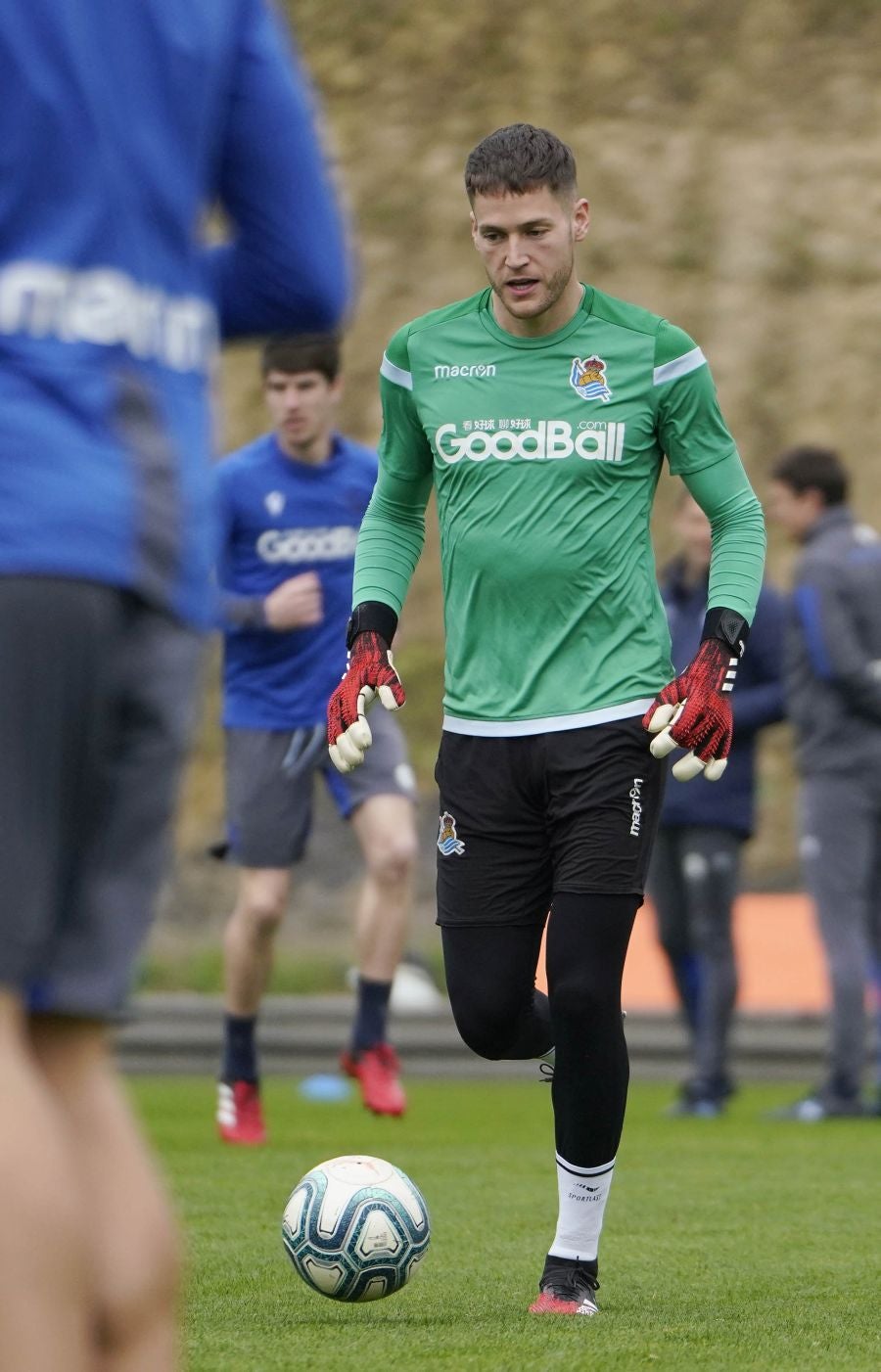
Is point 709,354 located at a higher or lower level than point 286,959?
higher

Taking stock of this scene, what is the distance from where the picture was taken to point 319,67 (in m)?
29.0

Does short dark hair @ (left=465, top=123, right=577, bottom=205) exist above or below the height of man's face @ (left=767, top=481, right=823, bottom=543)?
above

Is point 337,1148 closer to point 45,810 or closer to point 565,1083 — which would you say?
point 565,1083

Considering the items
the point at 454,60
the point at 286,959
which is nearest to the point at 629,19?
the point at 454,60

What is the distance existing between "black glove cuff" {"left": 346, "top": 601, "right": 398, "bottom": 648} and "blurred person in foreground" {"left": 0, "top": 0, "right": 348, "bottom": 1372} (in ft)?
8.77

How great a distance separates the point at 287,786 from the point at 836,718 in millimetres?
2647

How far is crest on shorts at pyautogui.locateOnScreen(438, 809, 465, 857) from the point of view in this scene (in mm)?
5324

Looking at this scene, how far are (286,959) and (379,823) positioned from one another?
8.38m

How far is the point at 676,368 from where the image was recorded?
5.27 m

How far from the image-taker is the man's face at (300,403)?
29.8ft

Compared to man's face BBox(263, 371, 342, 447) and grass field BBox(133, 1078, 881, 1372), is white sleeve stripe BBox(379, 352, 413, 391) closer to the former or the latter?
grass field BBox(133, 1078, 881, 1372)

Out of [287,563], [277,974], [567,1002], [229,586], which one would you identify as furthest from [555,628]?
[277,974]

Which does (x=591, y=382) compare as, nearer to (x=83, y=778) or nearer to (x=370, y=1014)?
(x=83, y=778)

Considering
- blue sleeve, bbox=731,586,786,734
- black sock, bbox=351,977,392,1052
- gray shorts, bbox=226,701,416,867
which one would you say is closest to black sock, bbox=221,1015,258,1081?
black sock, bbox=351,977,392,1052
